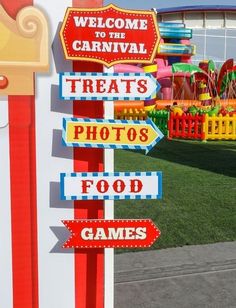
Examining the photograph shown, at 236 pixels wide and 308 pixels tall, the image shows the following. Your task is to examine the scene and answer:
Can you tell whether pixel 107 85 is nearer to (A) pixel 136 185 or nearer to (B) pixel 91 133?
(B) pixel 91 133

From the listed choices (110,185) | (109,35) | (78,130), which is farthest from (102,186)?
(109,35)

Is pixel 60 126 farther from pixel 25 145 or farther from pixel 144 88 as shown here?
pixel 144 88

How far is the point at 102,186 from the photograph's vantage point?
193cm

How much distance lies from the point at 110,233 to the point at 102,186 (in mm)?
214

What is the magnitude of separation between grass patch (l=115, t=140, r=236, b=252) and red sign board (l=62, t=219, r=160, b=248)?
7.60 feet

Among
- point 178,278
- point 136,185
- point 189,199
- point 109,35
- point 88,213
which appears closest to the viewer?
point 109,35

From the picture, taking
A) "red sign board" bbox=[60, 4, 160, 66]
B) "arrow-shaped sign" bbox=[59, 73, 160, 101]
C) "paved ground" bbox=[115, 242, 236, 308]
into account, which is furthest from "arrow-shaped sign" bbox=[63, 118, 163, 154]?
"paved ground" bbox=[115, 242, 236, 308]

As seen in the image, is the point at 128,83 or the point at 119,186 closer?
the point at 128,83

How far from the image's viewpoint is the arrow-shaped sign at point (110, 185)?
1904 millimetres

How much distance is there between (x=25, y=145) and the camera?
196cm

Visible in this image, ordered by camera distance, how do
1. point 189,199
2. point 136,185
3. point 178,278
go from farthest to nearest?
point 189,199
point 178,278
point 136,185

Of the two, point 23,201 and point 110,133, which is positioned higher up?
point 110,133

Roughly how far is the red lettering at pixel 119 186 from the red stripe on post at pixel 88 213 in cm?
11

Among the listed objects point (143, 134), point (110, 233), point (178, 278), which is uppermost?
Result: point (143, 134)
